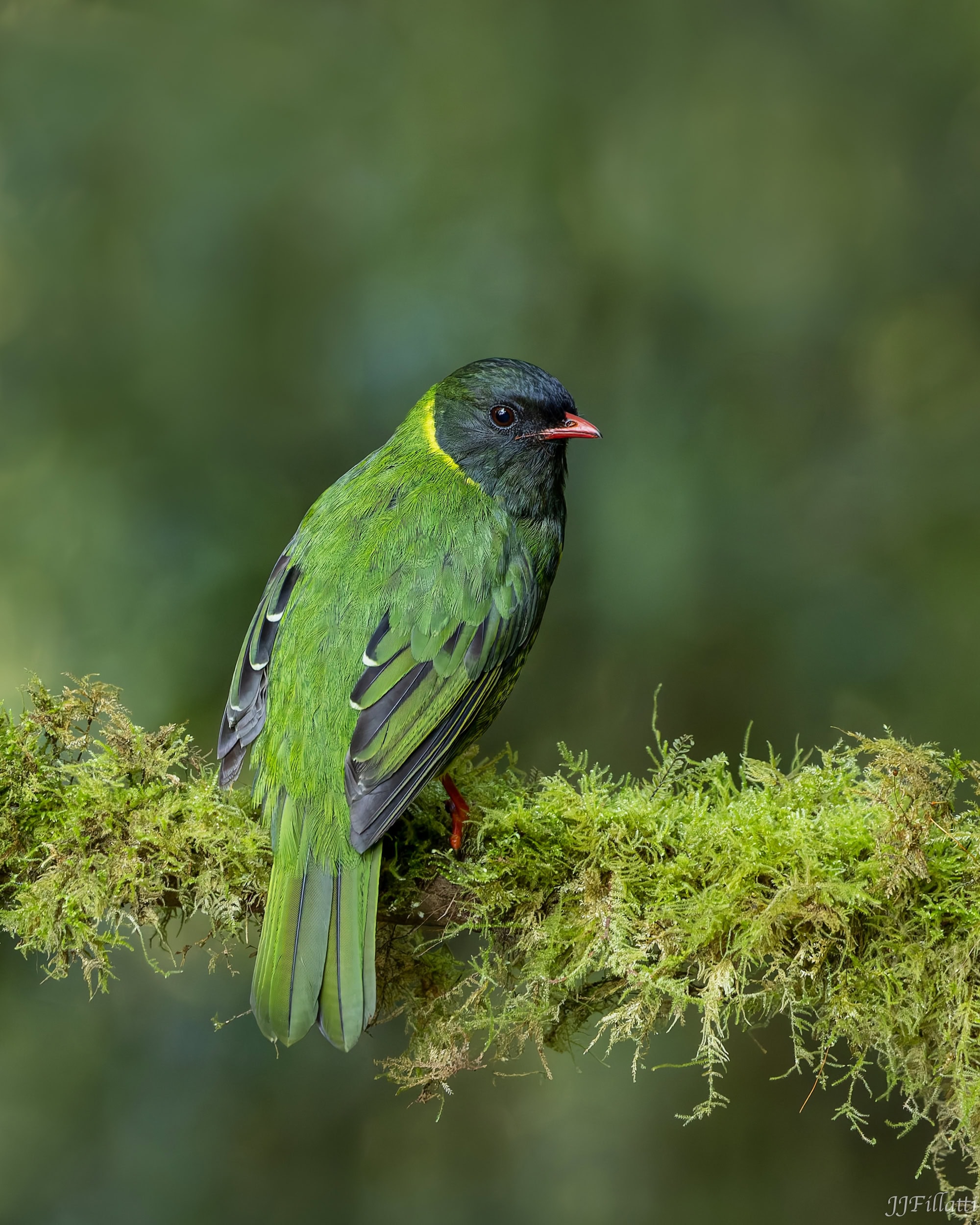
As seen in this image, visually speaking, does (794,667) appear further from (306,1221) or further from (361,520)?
(306,1221)

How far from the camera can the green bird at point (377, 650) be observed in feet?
8.21

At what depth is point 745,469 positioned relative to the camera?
15.8 ft

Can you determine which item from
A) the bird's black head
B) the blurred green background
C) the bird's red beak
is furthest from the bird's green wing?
the blurred green background

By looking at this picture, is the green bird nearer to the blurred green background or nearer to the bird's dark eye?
the bird's dark eye

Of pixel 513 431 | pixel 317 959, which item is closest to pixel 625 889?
pixel 317 959

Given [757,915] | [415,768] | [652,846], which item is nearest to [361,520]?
[415,768]

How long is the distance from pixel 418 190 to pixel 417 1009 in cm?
329

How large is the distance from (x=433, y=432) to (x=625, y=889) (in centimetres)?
167

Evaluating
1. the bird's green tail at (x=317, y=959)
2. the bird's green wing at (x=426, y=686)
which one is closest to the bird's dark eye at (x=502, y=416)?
the bird's green wing at (x=426, y=686)

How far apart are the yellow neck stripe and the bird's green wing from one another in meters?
0.35

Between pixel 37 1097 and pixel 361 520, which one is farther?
pixel 37 1097

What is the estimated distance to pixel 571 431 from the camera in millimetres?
3586

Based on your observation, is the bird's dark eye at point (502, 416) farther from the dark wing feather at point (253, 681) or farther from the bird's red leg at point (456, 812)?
the bird's red leg at point (456, 812)

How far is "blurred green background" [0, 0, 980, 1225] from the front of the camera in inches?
171
